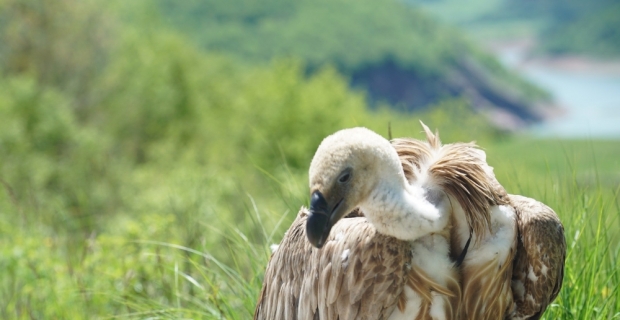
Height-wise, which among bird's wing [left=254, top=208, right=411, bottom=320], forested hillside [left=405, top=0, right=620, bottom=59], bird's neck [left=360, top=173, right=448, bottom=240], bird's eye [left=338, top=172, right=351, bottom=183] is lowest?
forested hillside [left=405, top=0, right=620, bottom=59]

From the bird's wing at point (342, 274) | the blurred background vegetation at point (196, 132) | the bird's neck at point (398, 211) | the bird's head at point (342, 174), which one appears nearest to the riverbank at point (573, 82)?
the blurred background vegetation at point (196, 132)

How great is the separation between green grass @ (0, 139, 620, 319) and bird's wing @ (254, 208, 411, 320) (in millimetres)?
692

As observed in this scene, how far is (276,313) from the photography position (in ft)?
9.09

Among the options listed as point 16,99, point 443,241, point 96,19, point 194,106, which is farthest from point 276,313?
point 194,106

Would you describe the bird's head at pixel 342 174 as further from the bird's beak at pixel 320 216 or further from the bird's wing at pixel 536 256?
the bird's wing at pixel 536 256

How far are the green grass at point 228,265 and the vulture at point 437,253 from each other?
0.62m

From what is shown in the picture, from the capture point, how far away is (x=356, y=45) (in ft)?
246

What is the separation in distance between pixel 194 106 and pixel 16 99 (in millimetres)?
16672

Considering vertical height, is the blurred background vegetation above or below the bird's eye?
below

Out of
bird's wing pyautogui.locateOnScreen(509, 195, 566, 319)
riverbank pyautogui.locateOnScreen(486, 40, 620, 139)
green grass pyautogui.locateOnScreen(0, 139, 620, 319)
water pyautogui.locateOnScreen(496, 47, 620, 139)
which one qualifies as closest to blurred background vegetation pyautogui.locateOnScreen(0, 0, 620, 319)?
green grass pyautogui.locateOnScreen(0, 139, 620, 319)

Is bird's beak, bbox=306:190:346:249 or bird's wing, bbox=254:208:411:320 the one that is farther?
bird's wing, bbox=254:208:411:320

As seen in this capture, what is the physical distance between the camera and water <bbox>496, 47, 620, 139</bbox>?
64.8 meters

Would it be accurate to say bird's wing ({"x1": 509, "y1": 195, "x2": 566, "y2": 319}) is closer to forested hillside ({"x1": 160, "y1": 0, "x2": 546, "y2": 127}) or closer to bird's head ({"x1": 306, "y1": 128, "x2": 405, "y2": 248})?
bird's head ({"x1": 306, "y1": 128, "x2": 405, "y2": 248})

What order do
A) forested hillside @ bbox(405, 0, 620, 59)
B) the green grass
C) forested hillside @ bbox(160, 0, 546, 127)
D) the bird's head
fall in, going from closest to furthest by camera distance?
1. the bird's head
2. the green grass
3. forested hillside @ bbox(160, 0, 546, 127)
4. forested hillside @ bbox(405, 0, 620, 59)
